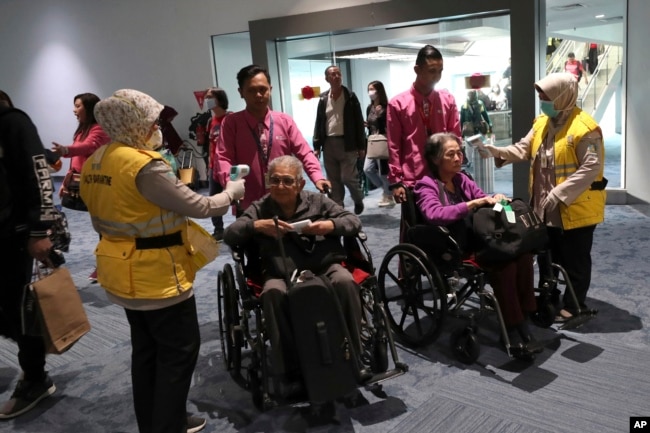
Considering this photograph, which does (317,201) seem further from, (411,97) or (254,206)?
(411,97)

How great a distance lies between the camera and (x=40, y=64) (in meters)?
9.24

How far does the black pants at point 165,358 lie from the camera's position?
6.26 ft

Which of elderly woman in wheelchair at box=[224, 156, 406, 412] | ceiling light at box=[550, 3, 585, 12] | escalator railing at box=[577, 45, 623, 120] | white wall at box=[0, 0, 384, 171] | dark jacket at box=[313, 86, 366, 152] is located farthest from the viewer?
white wall at box=[0, 0, 384, 171]

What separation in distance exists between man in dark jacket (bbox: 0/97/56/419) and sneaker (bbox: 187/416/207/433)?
78 cm

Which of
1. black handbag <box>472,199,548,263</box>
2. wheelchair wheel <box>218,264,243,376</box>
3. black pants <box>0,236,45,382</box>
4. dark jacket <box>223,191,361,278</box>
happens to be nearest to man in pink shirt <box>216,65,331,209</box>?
dark jacket <box>223,191,361,278</box>

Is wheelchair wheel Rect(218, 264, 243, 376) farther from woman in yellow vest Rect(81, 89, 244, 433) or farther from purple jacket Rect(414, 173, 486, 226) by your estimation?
purple jacket Rect(414, 173, 486, 226)

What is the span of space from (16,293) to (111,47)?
687 centimetres

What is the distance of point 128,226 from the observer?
181cm

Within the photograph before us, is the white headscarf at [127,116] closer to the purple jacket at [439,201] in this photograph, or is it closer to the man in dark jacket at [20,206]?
the man in dark jacket at [20,206]

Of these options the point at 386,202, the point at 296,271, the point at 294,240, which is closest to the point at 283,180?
the point at 294,240

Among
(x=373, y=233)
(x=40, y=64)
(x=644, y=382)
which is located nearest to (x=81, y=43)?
(x=40, y=64)

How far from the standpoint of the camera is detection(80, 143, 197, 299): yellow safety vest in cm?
177

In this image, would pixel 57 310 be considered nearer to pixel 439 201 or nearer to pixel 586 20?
pixel 439 201

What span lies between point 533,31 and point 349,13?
6.48ft
